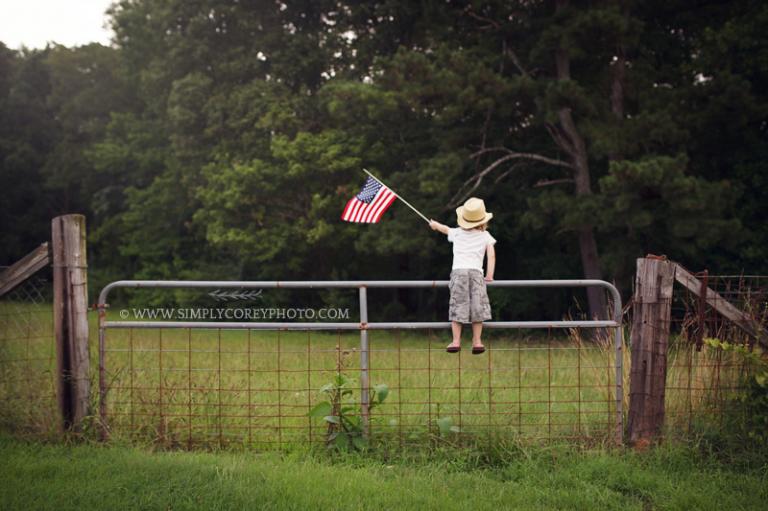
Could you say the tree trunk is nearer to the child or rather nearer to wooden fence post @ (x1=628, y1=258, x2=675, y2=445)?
wooden fence post @ (x1=628, y1=258, x2=675, y2=445)

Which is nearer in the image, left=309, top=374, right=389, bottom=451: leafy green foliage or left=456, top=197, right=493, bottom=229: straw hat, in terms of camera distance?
left=309, top=374, right=389, bottom=451: leafy green foliage

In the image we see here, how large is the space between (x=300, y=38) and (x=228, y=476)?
21231 mm

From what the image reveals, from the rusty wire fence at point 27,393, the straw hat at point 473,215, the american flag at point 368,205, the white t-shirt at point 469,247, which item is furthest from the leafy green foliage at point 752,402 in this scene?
the rusty wire fence at point 27,393

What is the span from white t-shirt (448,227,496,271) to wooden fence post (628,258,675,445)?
136 cm

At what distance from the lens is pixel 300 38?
2445 centimetres

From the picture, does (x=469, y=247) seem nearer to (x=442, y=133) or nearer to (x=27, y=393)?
(x=27, y=393)

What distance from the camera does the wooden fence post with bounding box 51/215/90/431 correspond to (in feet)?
20.8

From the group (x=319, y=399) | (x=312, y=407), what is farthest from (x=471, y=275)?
(x=319, y=399)

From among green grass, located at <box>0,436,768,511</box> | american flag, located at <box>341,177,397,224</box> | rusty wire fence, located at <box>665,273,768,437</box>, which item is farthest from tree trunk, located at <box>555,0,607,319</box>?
green grass, located at <box>0,436,768,511</box>

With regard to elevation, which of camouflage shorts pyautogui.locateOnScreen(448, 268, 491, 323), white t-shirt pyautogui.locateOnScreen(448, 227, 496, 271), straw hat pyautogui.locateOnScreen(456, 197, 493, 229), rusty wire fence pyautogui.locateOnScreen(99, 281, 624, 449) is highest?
straw hat pyautogui.locateOnScreen(456, 197, 493, 229)

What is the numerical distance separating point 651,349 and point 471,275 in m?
1.66

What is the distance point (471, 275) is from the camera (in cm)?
609

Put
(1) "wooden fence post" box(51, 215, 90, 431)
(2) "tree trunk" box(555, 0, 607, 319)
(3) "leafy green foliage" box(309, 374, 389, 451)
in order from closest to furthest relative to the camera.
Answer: (3) "leafy green foliage" box(309, 374, 389, 451) → (1) "wooden fence post" box(51, 215, 90, 431) → (2) "tree trunk" box(555, 0, 607, 319)

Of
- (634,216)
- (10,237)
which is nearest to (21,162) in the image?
(10,237)
